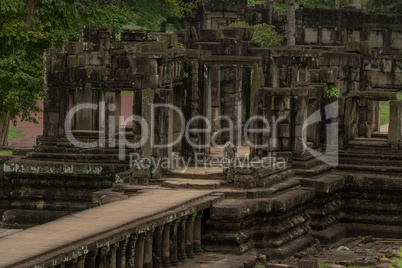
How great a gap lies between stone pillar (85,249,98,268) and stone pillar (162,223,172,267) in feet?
8.00

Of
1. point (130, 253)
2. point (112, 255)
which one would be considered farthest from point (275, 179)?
point (112, 255)

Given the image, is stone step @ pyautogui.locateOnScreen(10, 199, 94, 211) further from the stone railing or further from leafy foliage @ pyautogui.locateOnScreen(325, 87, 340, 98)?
leafy foliage @ pyautogui.locateOnScreen(325, 87, 340, 98)

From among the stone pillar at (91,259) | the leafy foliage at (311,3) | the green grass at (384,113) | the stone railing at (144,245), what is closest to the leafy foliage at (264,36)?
the green grass at (384,113)

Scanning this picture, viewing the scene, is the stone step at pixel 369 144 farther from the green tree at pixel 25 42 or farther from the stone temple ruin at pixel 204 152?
the green tree at pixel 25 42

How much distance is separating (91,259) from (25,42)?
46.3 feet

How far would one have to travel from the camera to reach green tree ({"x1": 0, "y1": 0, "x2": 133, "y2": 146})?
27.1 metres

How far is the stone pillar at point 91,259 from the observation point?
14.5 m

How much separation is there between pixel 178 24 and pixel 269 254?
90.6ft

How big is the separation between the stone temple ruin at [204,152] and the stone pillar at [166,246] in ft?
0.05

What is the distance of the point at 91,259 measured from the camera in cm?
1456

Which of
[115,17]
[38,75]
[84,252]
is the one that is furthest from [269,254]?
[115,17]

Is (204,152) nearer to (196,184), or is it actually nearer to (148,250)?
(196,184)

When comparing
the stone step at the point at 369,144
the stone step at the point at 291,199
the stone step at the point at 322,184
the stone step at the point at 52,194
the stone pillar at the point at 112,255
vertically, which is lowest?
the stone pillar at the point at 112,255

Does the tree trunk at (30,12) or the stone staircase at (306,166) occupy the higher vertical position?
the tree trunk at (30,12)
